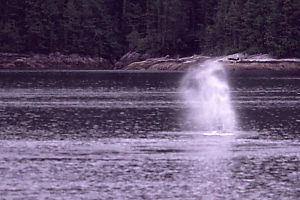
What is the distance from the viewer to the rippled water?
1219 inches

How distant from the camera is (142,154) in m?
40.4

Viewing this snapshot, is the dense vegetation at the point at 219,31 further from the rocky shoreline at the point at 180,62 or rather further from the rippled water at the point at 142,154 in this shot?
the rippled water at the point at 142,154

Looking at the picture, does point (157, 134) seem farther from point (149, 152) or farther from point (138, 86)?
point (138, 86)

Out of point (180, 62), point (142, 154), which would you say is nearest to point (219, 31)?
point (180, 62)

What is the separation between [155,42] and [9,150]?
157984 millimetres

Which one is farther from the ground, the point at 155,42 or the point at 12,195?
the point at 155,42

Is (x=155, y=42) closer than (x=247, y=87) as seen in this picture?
No

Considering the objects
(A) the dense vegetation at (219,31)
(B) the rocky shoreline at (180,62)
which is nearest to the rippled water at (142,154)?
(B) the rocky shoreline at (180,62)

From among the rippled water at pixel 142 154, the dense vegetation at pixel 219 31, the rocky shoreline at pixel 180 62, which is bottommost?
the rippled water at pixel 142 154

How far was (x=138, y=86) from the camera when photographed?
397ft

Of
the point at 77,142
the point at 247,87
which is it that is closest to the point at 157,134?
the point at 77,142

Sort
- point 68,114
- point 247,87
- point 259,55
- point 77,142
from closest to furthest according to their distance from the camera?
point 77,142 < point 68,114 < point 247,87 < point 259,55

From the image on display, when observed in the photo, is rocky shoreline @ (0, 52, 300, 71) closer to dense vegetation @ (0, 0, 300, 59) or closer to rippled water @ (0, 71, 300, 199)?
dense vegetation @ (0, 0, 300, 59)

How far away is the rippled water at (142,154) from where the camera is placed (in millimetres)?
30953
